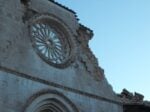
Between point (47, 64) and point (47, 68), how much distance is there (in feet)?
0.68

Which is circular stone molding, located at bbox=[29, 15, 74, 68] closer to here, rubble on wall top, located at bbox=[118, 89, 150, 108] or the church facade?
the church facade

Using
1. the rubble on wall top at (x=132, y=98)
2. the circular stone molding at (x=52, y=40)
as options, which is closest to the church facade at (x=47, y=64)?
the circular stone molding at (x=52, y=40)

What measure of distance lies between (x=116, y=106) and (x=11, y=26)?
21.6ft

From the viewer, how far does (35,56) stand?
17.1 metres

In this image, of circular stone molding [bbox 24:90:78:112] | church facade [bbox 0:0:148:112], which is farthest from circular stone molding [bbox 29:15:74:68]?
circular stone molding [bbox 24:90:78:112]

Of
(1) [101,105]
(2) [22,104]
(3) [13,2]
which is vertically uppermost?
(3) [13,2]

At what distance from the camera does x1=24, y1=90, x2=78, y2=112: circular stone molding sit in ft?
53.1


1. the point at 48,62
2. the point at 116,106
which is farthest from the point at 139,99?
the point at 48,62

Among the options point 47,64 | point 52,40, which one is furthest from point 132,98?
point 47,64

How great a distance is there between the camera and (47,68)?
1731cm

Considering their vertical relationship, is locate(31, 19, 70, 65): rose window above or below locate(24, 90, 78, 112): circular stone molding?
above

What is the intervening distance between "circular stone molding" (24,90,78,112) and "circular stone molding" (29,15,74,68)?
5.03ft

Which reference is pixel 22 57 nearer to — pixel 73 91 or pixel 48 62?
pixel 48 62

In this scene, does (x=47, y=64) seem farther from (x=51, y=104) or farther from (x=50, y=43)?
(x=51, y=104)
